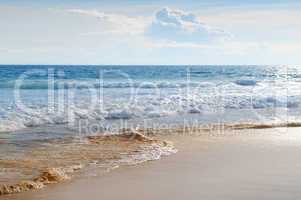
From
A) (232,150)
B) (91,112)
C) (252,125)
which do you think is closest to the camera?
(232,150)

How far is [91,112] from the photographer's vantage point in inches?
671

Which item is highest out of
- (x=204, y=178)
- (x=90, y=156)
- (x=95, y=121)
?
(x=95, y=121)

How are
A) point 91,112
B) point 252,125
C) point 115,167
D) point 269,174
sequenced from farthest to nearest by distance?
point 91,112 → point 252,125 → point 115,167 → point 269,174

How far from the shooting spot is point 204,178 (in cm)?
791

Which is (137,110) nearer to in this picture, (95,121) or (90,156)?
(95,121)

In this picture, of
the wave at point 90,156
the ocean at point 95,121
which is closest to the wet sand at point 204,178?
the wave at point 90,156

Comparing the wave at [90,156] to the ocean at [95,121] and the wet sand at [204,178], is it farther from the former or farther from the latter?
the wet sand at [204,178]

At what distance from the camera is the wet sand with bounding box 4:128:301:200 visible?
6988 mm

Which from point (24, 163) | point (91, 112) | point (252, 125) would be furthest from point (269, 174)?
point (91, 112)

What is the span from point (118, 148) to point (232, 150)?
2296mm

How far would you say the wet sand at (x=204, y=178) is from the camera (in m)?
6.99

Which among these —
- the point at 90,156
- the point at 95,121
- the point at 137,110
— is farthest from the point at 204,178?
the point at 137,110

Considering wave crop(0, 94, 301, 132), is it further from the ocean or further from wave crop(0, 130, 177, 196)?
wave crop(0, 130, 177, 196)

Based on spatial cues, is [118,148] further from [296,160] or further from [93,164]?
[296,160]
